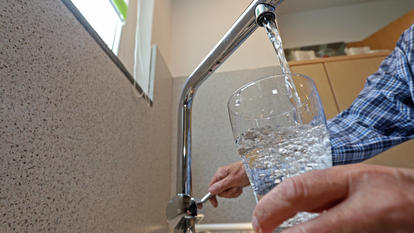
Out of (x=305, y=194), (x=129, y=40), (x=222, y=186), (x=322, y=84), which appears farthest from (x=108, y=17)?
(x=322, y=84)

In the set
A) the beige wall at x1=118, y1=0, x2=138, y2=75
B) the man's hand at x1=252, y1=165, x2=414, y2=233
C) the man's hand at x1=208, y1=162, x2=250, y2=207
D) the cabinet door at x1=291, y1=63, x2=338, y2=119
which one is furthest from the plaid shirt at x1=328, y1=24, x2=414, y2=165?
the beige wall at x1=118, y1=0, x2=138, y2=75

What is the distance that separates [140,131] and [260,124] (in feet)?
1.67

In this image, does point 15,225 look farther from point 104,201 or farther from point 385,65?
point 385,65

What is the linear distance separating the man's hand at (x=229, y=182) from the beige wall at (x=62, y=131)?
8.7 inches

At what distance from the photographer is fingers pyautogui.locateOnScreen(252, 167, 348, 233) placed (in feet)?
0.43

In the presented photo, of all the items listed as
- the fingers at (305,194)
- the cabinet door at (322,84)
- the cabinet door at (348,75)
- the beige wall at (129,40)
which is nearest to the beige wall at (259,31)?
the cabinet door at (322,84)

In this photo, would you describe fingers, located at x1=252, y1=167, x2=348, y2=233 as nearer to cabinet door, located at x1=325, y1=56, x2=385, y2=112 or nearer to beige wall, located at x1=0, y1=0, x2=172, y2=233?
beige wall, located at x1=0, y1=0, x2=172, y2=233

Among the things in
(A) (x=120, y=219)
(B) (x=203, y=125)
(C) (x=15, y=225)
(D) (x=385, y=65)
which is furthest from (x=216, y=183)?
(D) (x=385, y=65)

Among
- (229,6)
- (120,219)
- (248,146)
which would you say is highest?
(229,6)

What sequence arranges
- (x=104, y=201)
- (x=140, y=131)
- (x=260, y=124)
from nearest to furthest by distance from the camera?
(x=260, y=124) → (x=104, y=201) → (x=140, y=131)

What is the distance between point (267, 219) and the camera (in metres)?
0.14

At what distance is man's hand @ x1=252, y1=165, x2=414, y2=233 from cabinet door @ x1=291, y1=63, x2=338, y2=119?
1.03 m

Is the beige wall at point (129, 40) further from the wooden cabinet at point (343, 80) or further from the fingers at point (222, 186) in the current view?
the wooden cabinet at point (343, 80)

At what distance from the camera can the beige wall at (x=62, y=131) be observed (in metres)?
0.27
